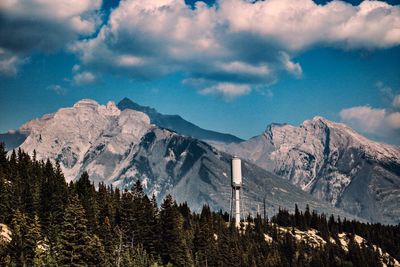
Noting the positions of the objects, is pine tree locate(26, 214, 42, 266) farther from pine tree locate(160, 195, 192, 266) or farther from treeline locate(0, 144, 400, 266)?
pine tree locate(160, 195, 192, 266)

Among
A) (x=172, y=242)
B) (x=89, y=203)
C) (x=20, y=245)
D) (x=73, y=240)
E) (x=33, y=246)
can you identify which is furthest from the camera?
(x=172, y=242)

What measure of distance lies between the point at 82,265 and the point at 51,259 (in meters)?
10.1

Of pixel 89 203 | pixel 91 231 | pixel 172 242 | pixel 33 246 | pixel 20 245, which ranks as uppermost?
pixel 89 203

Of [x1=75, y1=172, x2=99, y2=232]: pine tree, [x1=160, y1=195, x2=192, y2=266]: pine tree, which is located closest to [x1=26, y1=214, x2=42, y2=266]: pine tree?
[x1=75, y1=172, x2=99, y2=232]: pine tree

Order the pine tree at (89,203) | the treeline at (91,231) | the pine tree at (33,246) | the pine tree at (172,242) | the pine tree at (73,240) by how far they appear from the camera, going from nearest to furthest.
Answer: the pine tree at (73,240), the treeline at (91,231), the pine tree at (33,246), the pine tree at (89,203), the pine tree at (172,242)

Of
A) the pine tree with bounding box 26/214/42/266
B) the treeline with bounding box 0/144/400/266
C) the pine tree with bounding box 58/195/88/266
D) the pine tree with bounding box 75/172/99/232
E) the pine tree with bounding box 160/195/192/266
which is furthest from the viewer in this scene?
the pine tree with bounding box 160/195/192/266

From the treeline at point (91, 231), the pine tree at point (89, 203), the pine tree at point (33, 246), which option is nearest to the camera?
the treeline at point (91, 231)

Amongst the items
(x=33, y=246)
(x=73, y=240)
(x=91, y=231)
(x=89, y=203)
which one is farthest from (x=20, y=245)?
(x=89, y=203)

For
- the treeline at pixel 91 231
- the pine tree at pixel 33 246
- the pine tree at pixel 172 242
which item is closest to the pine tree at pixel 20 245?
the treeline at pixel 91 231

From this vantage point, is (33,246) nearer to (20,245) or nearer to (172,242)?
(20,245)

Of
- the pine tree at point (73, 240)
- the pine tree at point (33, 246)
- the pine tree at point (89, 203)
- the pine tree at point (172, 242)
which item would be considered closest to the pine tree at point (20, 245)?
the pine tree at point (33, 246)

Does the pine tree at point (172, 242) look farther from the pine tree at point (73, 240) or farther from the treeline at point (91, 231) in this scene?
the pine tree at point (73, 240)

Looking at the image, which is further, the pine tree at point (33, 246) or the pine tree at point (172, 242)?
the pine tree at point (172, 242)

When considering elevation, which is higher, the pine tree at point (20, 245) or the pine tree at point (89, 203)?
the pine tree at point (89, 203)
